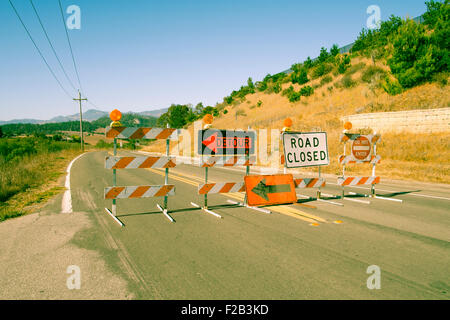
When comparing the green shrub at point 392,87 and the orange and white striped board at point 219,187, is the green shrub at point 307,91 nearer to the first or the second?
the green shrub at point 392,87

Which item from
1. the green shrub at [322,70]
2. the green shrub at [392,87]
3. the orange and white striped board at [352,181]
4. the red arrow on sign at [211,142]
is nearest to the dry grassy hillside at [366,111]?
the green shrub at [392,87]

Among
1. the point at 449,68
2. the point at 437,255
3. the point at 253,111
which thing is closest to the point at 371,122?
the point at 449,68

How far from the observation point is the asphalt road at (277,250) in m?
3.31

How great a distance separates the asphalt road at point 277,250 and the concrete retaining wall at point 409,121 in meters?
14.9

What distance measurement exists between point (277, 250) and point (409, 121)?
69.7ft

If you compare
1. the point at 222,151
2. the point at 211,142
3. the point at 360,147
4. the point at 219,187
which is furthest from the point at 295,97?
the point at 219,187

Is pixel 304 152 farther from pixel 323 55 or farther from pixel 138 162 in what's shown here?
pixel 323 55

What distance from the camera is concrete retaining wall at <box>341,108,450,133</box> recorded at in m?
18.9

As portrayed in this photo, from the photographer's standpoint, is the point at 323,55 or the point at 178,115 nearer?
the point at 323,55

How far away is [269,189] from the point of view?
7.60 m

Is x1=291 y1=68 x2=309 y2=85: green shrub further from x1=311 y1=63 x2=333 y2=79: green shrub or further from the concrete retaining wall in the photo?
the concrete retaining wall

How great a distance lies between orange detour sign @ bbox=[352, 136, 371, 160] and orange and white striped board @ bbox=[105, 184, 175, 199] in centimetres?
573

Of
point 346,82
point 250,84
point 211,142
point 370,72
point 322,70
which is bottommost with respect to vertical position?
point 211,142
